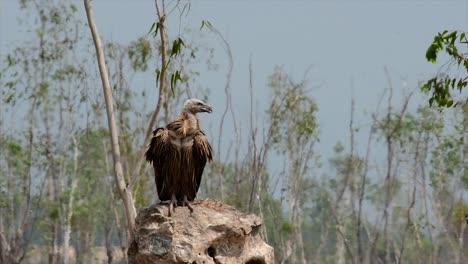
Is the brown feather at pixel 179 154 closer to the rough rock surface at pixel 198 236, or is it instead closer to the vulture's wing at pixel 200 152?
the vulture's wing at pixel 200 152

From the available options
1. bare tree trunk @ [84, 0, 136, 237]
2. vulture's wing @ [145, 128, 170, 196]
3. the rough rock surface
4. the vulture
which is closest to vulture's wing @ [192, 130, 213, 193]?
the vulture

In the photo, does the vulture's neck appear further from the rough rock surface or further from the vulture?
the rough rock surface

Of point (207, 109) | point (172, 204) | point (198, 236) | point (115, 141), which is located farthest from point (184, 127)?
point (115, 141)

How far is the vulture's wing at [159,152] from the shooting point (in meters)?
8.37

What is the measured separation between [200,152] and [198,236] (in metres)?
0.82

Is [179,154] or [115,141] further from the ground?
[115,141]

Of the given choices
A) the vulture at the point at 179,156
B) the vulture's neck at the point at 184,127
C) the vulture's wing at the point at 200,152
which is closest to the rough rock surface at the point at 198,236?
the vulture at the point at 179,156

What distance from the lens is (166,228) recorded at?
7.89 m

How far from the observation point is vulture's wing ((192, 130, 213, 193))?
840 centimetres

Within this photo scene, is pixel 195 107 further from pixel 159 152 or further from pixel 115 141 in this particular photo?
pixel 115 141

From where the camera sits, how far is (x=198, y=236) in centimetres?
797

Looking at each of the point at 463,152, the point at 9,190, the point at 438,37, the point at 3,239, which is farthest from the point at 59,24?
the point at 438,37

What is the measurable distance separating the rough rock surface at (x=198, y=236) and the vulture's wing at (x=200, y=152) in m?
0.35

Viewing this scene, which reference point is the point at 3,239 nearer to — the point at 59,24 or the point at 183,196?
the point at 59,24
